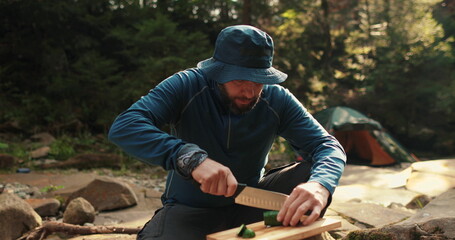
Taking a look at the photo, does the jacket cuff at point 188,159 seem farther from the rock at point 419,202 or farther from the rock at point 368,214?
the rock at point 419,202

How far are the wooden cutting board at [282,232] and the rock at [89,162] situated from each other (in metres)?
6.92

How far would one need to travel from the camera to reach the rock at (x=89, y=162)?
8219 millimetres

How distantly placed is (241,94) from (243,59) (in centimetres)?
19

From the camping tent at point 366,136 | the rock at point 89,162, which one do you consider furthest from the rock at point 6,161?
the camping tent at point 366,136

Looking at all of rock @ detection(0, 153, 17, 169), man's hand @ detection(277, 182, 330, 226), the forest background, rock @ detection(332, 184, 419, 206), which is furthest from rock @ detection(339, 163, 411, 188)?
rock @ detection(0, 153, 17, 169)

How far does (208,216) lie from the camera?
2428 mm

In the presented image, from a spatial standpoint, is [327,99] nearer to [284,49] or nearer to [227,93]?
[284,49]

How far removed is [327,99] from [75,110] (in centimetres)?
728

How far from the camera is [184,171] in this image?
6.26 feet

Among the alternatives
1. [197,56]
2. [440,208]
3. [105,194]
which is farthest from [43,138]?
[440,208]

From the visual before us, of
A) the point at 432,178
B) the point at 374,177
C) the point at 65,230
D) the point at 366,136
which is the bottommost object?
the point at 366,136

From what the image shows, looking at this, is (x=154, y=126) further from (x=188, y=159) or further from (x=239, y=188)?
(x=239, y=188)

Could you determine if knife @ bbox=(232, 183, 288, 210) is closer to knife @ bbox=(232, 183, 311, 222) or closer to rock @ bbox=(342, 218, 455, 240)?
knife @ bbox=(232, 183, 311, 222)

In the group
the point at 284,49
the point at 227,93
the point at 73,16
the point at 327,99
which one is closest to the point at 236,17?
the point at 284,49
